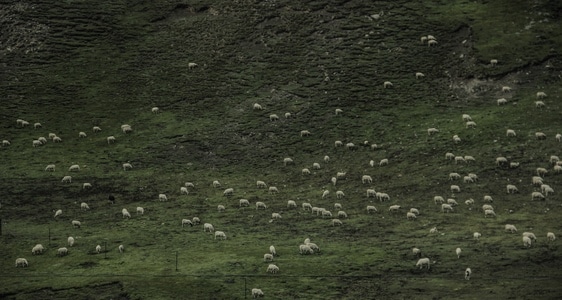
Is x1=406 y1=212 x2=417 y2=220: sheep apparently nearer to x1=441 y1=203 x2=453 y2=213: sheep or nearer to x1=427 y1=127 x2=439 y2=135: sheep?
x1=441 y1=203 x2=453 y2=213: sheep

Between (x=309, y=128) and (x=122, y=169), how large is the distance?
1929 centimetres

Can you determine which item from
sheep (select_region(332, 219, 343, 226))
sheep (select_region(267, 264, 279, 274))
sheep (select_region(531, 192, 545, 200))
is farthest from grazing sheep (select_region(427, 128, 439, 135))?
sheep (select_region(267, 264, 279, 274))

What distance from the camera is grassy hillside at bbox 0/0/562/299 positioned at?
5997 centimetres

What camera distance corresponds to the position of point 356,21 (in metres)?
113

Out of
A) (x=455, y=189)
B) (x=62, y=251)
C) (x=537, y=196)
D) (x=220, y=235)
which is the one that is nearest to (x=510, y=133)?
(x=455, y=189)

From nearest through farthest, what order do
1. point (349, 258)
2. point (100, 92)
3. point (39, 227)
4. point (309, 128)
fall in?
point (349, 258) < point (39, 227) < point (309, 128) < point (100, 92)

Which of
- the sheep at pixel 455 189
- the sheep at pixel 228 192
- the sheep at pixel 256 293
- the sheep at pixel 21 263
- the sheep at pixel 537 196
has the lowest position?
the sheep at pixel 228 192

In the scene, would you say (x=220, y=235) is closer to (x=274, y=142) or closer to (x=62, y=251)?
(x=62, y=251)

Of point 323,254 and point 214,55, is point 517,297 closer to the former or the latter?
point 323,254

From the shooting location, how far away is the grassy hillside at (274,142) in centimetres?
5997

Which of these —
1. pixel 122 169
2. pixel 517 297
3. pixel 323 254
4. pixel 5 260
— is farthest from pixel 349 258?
pixel 122 169

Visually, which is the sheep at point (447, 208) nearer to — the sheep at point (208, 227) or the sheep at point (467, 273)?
the sheep at point (467, 273)

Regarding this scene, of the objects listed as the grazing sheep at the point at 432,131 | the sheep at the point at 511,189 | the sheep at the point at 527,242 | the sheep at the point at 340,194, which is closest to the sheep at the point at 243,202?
the sheep at the point at 340,194

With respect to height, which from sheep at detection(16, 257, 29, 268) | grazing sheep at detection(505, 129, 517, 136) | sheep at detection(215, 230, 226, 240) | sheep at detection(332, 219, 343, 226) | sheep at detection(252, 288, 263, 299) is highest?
sheep at detection(252, 288, 263, 299)
